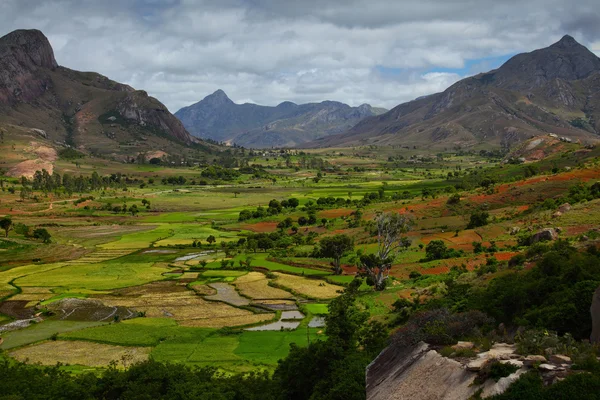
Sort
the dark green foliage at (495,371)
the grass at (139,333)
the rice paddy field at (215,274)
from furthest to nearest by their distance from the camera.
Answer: the grass at (139,333) → the rice paddy field at (215,274) → the dark green foliage at (495,371)

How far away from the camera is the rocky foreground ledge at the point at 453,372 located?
1844cm

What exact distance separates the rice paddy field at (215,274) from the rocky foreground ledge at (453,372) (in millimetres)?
21963

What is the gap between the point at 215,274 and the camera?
277 feet

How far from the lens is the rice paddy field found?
50719 millimetres

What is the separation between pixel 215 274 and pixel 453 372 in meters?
67.3

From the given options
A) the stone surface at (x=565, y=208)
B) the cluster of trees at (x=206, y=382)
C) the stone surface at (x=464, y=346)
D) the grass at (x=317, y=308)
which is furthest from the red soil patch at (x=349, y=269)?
the stone surface at (x=464, y=346)

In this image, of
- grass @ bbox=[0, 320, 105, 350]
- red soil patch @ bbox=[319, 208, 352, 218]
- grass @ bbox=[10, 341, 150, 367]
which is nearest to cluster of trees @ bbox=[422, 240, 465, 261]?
grass @ bbox=[10, 341, 150, 367]

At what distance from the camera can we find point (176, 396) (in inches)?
1204

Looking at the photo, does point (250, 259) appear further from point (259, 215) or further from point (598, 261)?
point (598, 261)

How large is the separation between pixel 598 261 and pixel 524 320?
9872 millimetres

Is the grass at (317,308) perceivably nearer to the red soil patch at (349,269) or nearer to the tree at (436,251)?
the red soil patch at (349,269)

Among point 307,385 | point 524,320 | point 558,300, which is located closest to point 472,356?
point 524,320

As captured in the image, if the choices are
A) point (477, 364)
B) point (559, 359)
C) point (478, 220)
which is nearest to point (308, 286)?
point (478, 220)

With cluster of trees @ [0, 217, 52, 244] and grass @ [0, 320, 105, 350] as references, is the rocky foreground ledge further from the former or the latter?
cluster of trees @ [0, 217, 52, 244]
